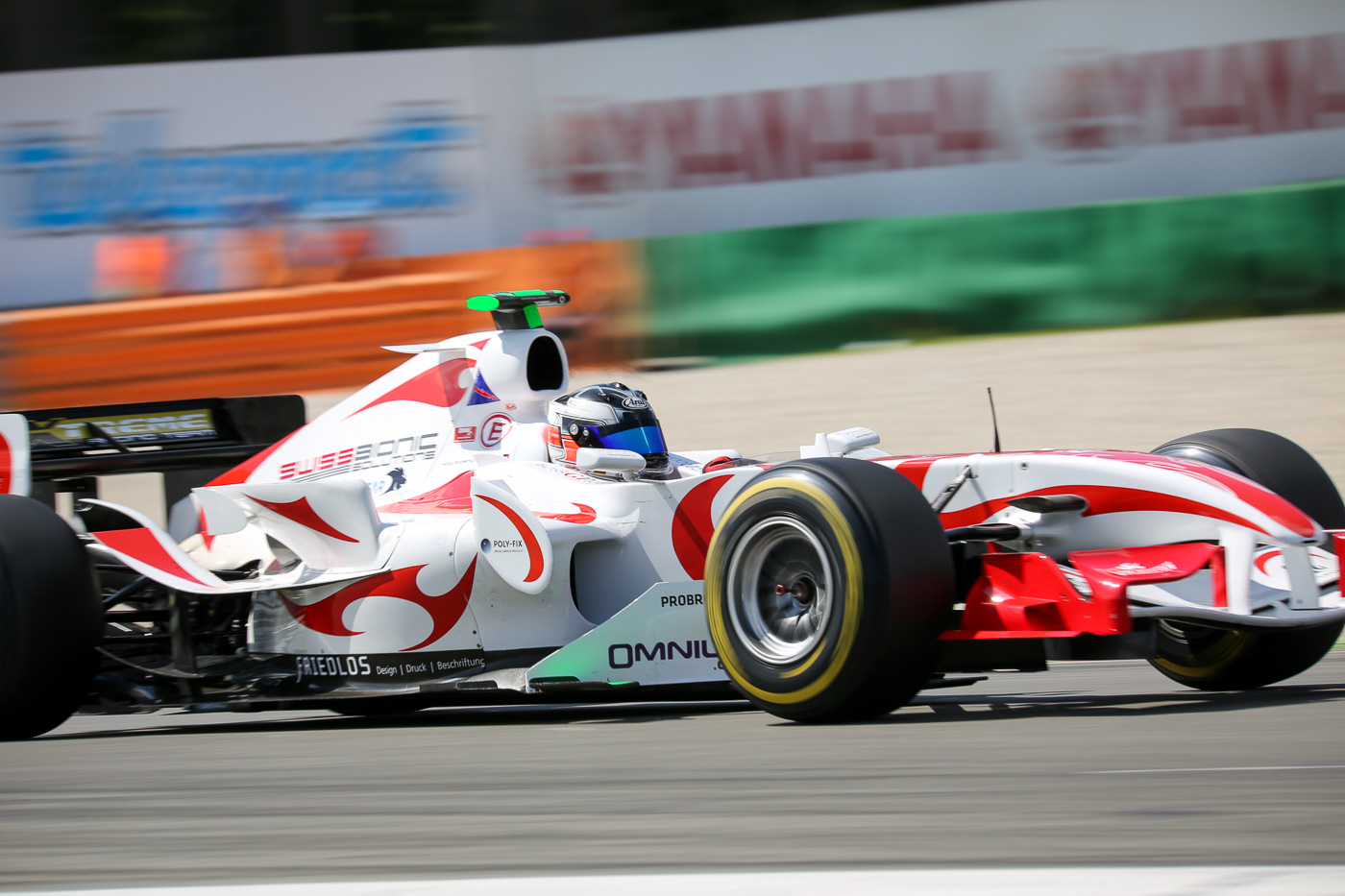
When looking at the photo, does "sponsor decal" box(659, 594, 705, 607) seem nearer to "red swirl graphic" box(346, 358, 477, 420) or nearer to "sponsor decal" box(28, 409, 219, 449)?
"red swirl graphic" box(346, 358, 477, 420)

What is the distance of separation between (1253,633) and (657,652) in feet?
7.09

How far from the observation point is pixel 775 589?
5.87 m

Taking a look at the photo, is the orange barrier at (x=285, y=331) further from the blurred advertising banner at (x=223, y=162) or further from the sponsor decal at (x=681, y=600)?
the sponsor decal at (x=681, y=600)

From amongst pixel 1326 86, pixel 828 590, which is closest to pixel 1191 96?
pixel 1326 86

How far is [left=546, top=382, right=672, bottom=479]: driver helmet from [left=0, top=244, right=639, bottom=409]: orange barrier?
26.6ft

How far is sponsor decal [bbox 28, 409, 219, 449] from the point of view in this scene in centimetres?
827

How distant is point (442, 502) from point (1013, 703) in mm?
2483

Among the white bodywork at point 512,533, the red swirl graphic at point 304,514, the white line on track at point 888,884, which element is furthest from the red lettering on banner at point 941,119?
the white line on track at point 888,884

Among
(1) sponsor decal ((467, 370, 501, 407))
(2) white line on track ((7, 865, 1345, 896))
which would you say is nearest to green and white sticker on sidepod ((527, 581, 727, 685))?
(1) sponsor decal ((467, 370, 501, 407))

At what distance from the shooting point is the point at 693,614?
627 centimetres

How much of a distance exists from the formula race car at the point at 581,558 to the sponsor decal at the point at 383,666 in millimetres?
14

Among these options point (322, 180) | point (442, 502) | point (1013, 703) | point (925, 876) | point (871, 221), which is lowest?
point (1013, 703)

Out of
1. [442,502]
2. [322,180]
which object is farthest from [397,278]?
[442,502]

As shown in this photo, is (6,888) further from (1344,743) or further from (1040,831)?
(1344,743)
